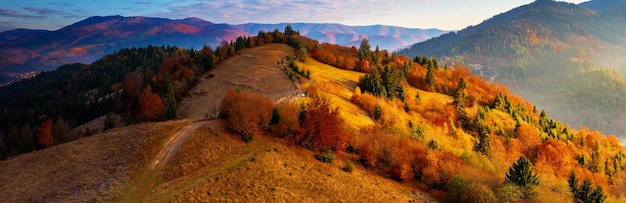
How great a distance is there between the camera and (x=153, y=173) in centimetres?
4062

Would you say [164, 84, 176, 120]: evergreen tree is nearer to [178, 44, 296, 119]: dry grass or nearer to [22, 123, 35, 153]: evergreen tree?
[178, 44, 296, 119]: dry grass

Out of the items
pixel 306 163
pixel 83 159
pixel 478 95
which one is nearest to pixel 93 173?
pixel 83 159

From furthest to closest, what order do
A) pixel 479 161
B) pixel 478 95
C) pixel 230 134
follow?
pixel 478 95 < pixel 479 161 < pixel 230 134

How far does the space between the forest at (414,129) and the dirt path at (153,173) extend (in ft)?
21.4

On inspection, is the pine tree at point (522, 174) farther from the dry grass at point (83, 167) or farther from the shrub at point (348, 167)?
the dry grass at point (83, 167)

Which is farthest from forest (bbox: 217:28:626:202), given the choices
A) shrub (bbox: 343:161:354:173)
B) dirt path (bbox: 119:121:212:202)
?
dirt path (bbox: 119:121:212:202)

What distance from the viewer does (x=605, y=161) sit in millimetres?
107750

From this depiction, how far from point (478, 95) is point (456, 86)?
8.30m

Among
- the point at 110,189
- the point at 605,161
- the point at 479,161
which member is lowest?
the point at 605,161

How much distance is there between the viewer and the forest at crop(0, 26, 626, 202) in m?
50.7

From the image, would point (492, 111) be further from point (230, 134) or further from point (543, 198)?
point (230, 134)

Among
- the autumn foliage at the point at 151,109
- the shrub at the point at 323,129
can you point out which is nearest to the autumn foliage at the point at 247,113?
the shrub at the point at 323,129

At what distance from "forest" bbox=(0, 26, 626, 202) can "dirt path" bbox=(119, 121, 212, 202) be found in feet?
21.4

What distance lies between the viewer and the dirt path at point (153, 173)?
1432 inches
